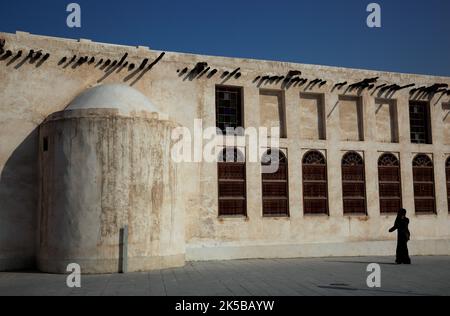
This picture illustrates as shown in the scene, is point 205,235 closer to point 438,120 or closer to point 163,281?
point 163,281

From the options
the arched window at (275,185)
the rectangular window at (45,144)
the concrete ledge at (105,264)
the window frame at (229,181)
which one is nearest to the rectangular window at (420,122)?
the arched window at (275,185)

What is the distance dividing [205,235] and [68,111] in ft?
17.5

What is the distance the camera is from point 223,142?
15094mm

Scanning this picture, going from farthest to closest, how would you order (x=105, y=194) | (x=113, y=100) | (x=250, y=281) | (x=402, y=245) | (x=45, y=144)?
(x=402, y=245) → (x=45, y=144) → (x=113, y=100) → (x=105, y=194) → (x=250, y=281)

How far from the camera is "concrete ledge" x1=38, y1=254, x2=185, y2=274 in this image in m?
11.5

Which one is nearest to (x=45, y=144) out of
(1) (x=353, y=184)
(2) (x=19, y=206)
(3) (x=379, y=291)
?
(2) (x=19, y=206)

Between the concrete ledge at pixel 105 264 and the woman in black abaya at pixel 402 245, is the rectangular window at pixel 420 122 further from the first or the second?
the concrete ledge at pixel 105 264

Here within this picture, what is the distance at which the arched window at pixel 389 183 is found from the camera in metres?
17.0

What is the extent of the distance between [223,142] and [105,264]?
5.43m

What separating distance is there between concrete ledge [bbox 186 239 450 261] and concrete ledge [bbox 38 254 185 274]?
194 cm

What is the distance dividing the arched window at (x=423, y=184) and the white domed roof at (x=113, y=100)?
1021 centimetres

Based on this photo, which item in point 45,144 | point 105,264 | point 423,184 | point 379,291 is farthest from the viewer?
point 423,184

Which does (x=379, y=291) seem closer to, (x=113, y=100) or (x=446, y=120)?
(x=113, y=100)
